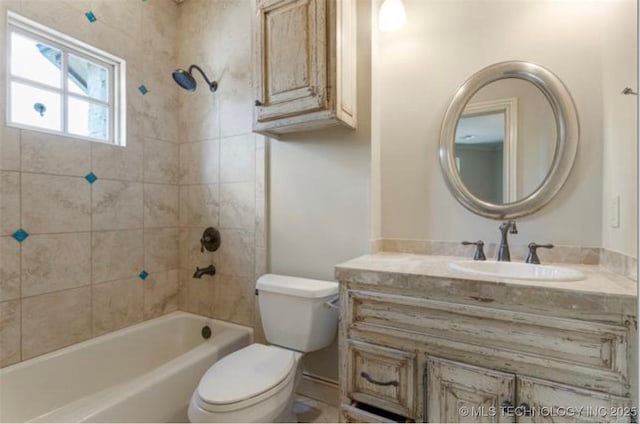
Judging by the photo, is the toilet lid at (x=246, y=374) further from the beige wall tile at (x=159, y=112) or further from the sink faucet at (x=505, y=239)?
the beige wall tile at (x=159, y=112)

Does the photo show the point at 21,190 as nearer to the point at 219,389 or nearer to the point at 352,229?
the point at 219,389

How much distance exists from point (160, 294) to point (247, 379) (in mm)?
1251

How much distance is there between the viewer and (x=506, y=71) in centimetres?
142

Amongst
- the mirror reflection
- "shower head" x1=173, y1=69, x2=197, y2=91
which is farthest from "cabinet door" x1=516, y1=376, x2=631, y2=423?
"shower head" x1=173, y1=69, x2=197, y2=91

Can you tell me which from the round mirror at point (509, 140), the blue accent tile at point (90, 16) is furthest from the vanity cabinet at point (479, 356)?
the blue accent tile at point (90, 16)

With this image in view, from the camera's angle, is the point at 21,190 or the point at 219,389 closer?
the point at 219,389

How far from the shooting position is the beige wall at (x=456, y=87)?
1302 millimetres

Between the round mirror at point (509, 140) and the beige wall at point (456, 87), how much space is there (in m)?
0.05

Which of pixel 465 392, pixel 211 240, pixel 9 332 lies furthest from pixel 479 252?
pixel 9 332

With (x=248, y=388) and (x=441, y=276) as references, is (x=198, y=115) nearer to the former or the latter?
(x=248, y=388)

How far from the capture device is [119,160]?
75.8 inches

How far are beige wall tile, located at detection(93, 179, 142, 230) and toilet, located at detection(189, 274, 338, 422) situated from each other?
1.06 meters

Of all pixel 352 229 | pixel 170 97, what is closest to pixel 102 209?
pixel 170 97

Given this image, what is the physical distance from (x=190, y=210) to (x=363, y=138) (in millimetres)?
1441
